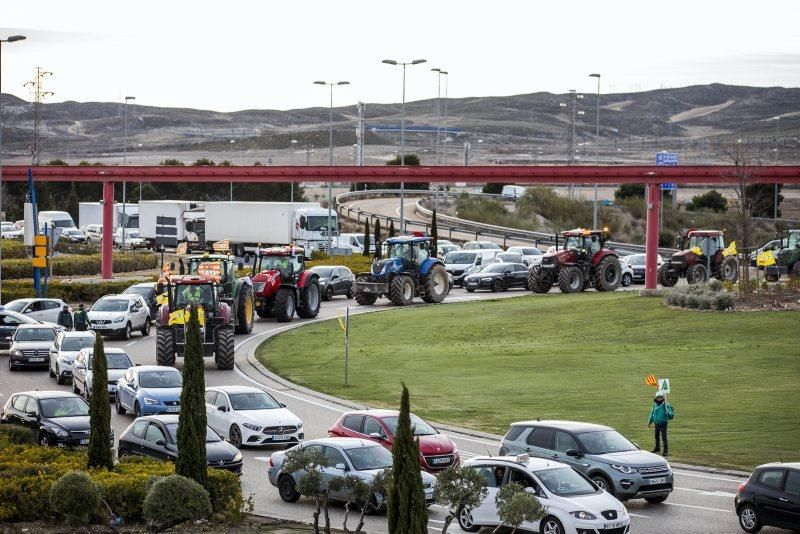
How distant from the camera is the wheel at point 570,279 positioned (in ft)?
189

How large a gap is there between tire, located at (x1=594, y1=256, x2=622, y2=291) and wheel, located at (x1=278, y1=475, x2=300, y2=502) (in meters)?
37.4

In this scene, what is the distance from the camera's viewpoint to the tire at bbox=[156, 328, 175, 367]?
3709 centimetres

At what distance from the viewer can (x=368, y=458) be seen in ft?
72.6

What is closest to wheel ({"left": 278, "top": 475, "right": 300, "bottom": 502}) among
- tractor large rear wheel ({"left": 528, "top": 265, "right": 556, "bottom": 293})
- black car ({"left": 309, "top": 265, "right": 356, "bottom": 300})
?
black car ({"left": 309, "top": 265, "right": 356, "bottom": 300})

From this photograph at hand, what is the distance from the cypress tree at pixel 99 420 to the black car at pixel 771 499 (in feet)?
A: 33.4

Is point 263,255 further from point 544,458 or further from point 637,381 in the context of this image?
point 544,458

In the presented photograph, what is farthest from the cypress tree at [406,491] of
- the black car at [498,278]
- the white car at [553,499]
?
the black car at [498,278]

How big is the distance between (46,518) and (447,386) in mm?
16217

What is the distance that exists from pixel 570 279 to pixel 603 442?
3487 cm

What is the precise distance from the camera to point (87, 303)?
56.0m

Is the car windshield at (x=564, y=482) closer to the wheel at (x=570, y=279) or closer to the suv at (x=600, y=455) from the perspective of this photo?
the suv at (x=600, y=455)

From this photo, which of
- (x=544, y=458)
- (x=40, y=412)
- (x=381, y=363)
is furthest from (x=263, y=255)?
(x=544, y=458)

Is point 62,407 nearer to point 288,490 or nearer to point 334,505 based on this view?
point 288,490

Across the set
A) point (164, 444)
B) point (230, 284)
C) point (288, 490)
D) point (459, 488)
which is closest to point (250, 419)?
point (164, 444)
